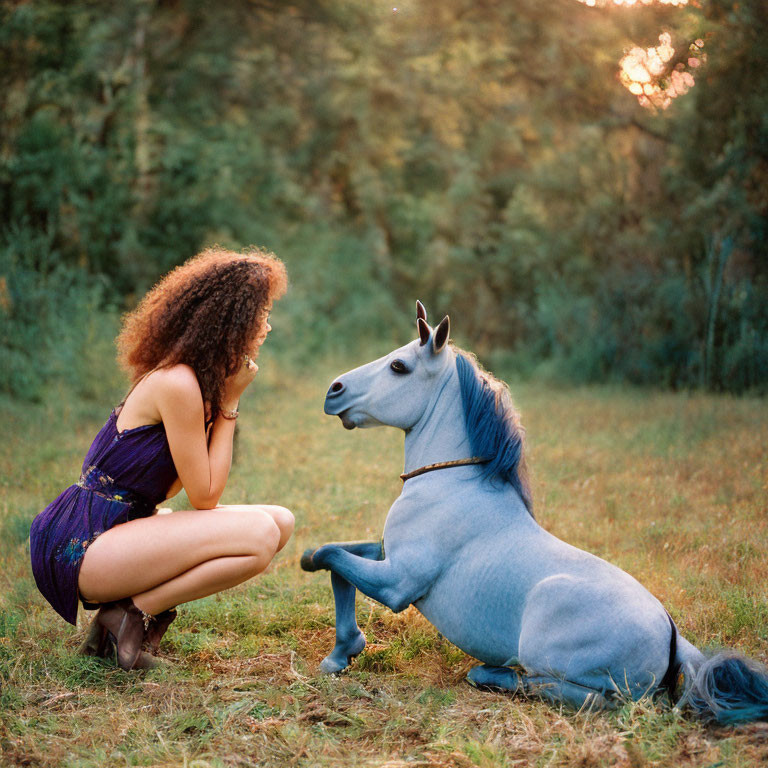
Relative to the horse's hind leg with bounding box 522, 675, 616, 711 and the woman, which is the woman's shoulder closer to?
the woman

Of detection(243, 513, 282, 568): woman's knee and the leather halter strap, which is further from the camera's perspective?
detection(243, 513, 282, 568): woman's knee

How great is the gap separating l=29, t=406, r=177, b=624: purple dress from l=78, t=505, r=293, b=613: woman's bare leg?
2.8 inches

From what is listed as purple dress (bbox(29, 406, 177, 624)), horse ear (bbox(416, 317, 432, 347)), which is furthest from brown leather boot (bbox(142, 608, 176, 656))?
horse ear (bbox(416, 317, 432, 347))

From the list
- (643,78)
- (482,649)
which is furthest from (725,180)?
(482,649)

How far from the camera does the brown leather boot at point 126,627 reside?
10.5 feet

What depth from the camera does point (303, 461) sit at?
22.7 ft

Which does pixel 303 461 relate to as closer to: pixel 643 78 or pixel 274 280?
pixel 274 280

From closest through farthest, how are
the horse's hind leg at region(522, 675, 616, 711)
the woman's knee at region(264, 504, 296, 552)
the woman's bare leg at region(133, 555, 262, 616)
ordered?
the horse's hind leg at region(522, 675, 616, 711) → the woman's bare leg at region(133, 555, 262, 616) → the woman's knee at region(264, 504, 296, 552)

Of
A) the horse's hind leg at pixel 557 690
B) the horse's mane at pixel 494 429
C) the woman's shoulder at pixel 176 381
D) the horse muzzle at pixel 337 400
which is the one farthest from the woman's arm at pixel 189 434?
the horse's hind leg at pixel 557 690

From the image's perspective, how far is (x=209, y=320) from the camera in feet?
10.8

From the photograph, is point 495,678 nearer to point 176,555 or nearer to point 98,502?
point 176,555

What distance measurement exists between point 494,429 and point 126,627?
156 centimetres

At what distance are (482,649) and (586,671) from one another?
0.38 m

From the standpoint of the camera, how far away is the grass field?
8.63 feet
